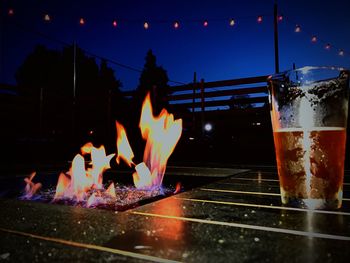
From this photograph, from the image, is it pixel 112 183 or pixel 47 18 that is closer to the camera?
pixel 112 183

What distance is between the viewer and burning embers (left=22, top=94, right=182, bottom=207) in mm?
1782

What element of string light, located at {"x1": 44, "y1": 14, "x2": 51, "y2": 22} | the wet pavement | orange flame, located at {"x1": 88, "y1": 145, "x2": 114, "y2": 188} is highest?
string light, located at {"x1": 44, "y1": 14, "x2": 51, "y2": 22}

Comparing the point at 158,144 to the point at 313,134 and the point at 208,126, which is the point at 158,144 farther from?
the point at 208,126

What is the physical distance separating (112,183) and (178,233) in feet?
3.51

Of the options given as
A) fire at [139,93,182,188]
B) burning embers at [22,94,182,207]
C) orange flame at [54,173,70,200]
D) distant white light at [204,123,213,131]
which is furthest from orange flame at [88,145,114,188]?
distant white light at [204,123,213,131]

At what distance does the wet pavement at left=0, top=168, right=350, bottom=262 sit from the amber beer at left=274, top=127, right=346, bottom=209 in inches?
2.4

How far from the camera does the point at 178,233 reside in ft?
3.17

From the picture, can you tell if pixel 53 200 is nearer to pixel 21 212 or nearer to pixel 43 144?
pixel 21 212

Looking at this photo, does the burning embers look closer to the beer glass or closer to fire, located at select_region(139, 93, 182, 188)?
fire, located at select_region(139, 93, 182, 188)

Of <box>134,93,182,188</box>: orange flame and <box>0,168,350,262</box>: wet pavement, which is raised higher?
<box>134,93,182,188</box>: orange flame

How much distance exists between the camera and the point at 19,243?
34.7 inches

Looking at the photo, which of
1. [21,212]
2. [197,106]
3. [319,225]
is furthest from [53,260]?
[197,106]

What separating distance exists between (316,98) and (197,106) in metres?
8.84

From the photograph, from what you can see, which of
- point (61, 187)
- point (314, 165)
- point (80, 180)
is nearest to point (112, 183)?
point (80, 180)
